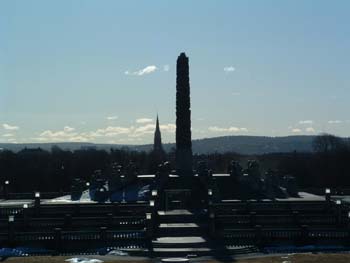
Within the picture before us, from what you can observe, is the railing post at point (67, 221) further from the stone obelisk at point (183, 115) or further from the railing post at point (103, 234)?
the stone obelisk at point (183, 115)

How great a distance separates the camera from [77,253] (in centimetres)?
3556

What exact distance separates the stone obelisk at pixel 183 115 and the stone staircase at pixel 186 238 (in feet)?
57.9

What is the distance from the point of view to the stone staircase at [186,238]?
33972 millimetres

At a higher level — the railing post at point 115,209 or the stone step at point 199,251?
the railing post at point 115,209

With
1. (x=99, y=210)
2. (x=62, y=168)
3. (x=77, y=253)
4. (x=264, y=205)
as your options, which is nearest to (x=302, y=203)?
(x=264, y=205)

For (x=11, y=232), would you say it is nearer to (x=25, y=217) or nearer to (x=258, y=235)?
(x=25, y=217)

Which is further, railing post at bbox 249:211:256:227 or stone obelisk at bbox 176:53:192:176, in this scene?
stone obelisk at bbox 176:53:192:176

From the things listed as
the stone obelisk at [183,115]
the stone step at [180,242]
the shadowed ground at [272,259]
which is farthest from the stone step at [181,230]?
the stone obelisk at [183,115]

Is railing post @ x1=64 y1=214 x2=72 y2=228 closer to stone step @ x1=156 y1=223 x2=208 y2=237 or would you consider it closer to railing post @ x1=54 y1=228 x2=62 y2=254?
railing post @ x1=54 y1=228 x2=62 y2=254

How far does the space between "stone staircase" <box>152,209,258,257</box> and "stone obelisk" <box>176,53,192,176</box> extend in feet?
57.9

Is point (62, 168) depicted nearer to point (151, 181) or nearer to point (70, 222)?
point (151, 181)

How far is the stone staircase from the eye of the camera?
111ft

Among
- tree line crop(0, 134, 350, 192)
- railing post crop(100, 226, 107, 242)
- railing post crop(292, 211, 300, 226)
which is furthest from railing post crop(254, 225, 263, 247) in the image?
tree line crop(0, 134, 350, 192)

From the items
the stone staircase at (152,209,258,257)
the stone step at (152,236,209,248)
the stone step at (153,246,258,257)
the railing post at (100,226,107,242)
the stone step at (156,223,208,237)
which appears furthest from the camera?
the stone step at (156,223,208,237)
